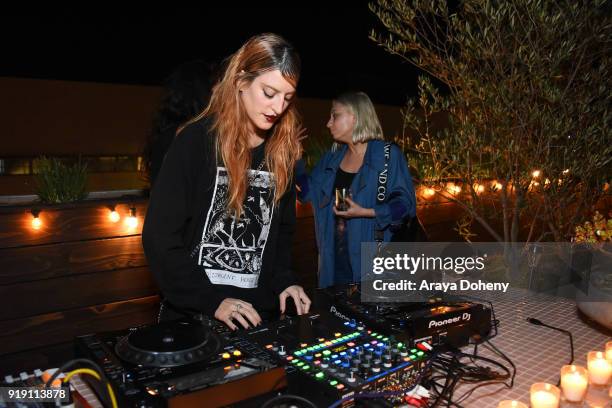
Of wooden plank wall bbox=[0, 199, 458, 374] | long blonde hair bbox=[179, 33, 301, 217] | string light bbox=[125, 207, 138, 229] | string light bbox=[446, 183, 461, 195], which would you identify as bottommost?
wooden plank wall bbox=[0, 199, 458, 374]

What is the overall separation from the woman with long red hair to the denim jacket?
127cm

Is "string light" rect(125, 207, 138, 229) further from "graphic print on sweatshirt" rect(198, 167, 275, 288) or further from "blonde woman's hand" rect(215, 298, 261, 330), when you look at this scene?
"blonde woman's hand" rect(215, 298, 261, 330)

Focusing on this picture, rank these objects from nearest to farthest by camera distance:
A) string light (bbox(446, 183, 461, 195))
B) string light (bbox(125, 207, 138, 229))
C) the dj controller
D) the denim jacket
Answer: the dj controller, the denim jacket, string light (bbox(125, 207, 138, 229)), string light (bbox(446, 183, 461, 195))

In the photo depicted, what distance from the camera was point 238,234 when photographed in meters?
1.51

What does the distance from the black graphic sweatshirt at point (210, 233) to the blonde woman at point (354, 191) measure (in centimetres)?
128

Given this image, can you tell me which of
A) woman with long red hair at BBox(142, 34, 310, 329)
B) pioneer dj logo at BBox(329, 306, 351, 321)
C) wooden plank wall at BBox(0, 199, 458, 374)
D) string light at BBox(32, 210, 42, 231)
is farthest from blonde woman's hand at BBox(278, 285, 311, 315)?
string light at BBox(32, 210, 42, 231)

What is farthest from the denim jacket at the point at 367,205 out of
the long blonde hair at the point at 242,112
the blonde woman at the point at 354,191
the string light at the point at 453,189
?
the long blonde hair at the point at 242,112

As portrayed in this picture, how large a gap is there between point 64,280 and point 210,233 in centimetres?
206

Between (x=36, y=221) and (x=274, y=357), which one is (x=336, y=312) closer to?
(x=274, y=357)

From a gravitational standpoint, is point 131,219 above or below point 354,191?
below

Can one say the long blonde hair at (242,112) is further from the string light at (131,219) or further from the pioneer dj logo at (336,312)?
the string light at (131,219)

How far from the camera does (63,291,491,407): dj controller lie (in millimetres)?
841

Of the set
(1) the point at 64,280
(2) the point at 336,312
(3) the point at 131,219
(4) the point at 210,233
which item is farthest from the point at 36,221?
(2) the point at 336,312

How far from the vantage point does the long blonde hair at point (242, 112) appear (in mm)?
1355
